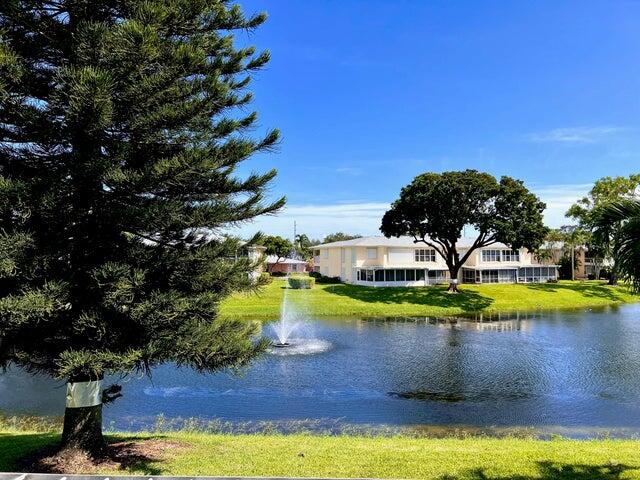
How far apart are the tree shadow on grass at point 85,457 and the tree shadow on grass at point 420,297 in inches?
1153

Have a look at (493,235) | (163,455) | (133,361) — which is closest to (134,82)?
(133,361)

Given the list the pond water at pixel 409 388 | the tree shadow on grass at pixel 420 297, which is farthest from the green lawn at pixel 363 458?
the tree shadow on grass at pixel 420 297

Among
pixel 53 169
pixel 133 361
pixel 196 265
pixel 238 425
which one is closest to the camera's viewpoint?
pixel 133 361

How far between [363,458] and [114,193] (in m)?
4.86

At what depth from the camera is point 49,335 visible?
19.6ft

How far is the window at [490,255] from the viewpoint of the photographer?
166 feet

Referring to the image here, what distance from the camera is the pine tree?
537 cm

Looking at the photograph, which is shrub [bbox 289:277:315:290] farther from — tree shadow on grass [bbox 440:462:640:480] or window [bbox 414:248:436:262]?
tree shadow on grass [bbox 440:462:640:480]

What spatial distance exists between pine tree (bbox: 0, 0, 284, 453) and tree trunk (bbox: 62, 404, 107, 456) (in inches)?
0.7

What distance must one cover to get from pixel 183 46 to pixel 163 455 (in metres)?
5.42

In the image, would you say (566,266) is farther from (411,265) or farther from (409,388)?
(409,388)

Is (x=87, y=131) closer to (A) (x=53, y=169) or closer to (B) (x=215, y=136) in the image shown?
(A) (x=53, y=169)

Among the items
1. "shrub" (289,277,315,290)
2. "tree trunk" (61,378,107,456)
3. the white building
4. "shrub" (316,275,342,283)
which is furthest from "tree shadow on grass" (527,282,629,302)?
"tree trunk" (61,378,107,456)

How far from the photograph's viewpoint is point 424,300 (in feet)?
120
